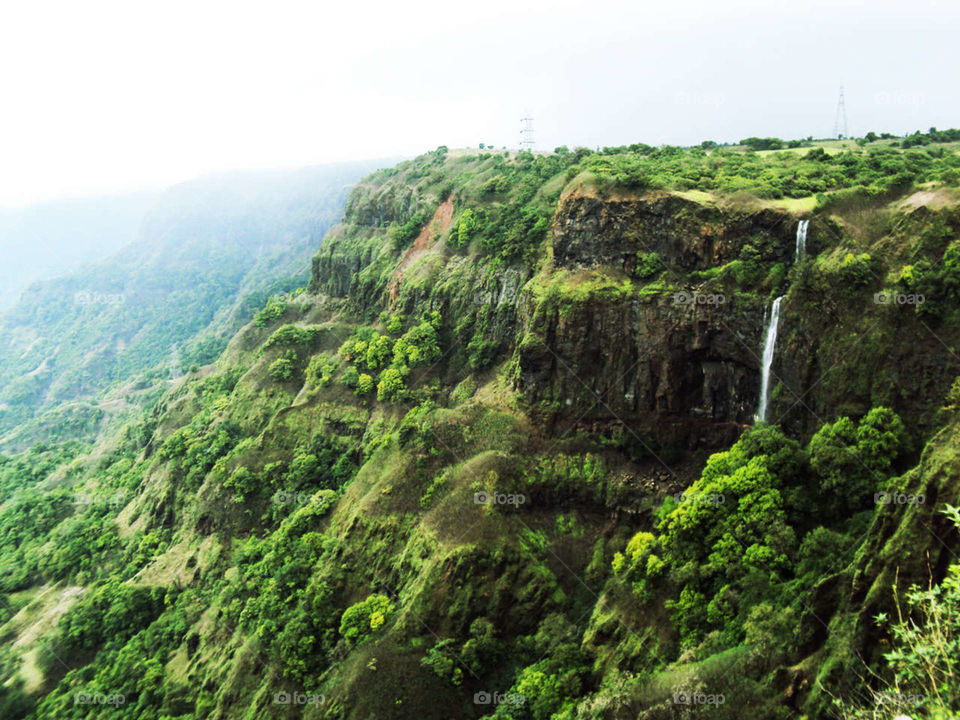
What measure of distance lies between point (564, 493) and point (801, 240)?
73.9 ft

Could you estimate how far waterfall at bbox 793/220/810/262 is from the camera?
1527 inches

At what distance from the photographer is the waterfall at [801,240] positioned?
127ft

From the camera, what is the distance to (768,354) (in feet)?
125

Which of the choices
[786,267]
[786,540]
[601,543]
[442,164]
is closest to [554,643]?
[601,543]

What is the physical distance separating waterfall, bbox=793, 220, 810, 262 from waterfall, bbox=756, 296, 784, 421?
10.3ft

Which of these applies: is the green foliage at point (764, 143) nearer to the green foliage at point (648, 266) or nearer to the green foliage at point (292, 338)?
the green foliage at point (648, 266)

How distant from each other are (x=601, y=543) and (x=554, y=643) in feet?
24.5

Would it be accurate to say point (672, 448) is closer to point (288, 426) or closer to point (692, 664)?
point (692, 664)

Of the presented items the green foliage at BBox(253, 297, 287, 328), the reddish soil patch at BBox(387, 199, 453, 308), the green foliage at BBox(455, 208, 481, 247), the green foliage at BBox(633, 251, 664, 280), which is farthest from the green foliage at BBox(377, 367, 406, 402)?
the green foliage at BBox(253, 297, 287, 328)

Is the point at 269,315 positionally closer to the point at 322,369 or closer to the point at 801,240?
the point at 322,369

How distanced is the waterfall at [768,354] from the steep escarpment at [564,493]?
511 mm

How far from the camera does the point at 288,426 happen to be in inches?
2485

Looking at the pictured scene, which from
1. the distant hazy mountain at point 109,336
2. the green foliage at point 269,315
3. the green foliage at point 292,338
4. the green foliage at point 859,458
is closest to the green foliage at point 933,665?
the green foliage at point 859,458

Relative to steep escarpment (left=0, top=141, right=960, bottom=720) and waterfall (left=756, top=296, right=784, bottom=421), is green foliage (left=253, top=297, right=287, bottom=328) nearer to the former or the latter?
steep escarpment (left=0, top=141, right=960, bottom=720)
